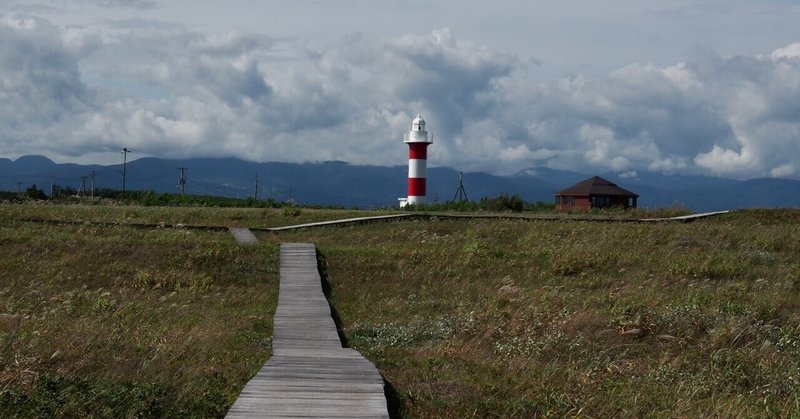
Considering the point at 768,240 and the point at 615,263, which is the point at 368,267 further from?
the point at 768,240

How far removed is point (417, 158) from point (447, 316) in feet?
157

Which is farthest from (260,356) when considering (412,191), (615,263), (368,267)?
(412,191)

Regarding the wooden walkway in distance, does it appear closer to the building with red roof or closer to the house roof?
the building with red roof

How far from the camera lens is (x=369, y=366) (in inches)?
431

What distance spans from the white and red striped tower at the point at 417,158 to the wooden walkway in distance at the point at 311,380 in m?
46.7

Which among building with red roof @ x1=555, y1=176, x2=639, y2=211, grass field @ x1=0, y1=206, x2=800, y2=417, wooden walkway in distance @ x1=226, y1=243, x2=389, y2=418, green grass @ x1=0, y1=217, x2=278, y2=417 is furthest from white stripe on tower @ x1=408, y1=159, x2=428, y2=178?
wooden walkway in distance @ x1=226, y1=243, x2=389, y2=418

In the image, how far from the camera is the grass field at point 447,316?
31.6ft

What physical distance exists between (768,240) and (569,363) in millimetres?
18470

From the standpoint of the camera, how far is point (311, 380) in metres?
10.1

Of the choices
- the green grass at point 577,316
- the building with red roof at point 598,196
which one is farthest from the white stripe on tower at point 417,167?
the green grass at point 577,316

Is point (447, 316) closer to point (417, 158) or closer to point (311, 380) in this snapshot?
point (311, 380)

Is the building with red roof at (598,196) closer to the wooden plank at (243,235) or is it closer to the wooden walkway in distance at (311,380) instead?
the wooden plank at (243,235)

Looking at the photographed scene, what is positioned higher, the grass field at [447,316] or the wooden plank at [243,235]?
the wooden plank at [243,235]

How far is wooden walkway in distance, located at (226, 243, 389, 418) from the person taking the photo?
8820 millimetres
